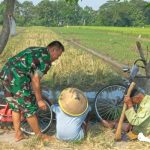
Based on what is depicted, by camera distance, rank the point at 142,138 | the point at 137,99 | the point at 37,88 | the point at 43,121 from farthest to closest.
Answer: the point at 43,121, the point at 137,99, the point at 142,138, the point at 37,88

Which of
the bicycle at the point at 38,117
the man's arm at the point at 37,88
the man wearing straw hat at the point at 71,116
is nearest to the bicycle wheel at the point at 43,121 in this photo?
the bicycle at the point at 38,117

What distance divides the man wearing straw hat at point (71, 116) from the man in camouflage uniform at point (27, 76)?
1.01 ft

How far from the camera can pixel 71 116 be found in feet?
21.1

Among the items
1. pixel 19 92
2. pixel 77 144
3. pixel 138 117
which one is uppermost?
pixel 19 92

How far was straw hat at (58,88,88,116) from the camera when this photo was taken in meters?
6.40

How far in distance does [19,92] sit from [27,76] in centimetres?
27

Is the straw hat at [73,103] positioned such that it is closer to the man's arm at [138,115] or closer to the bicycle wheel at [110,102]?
the man's arm at [138,115]

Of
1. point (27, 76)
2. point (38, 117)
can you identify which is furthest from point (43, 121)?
point (27, 76)

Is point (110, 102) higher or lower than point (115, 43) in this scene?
lower

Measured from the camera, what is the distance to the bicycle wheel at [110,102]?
24.8 feet

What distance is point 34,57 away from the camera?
6.18 metres

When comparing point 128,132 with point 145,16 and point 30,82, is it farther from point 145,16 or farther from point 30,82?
point 145,16

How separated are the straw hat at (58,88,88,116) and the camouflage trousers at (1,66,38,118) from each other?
456 mm

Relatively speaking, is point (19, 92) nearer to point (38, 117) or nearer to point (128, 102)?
point (38, 117)
